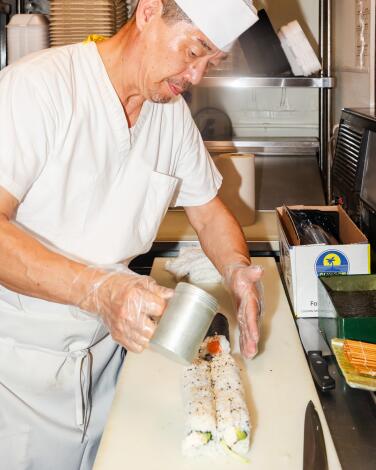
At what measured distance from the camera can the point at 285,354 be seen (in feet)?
4.31

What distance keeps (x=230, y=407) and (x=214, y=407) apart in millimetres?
33

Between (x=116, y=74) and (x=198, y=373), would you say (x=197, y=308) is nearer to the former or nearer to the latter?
(x=198, y=373)

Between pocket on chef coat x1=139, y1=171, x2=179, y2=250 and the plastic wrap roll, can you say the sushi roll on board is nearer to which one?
pocket on chef coat x1=139, y1=171, x2=179, y2=250

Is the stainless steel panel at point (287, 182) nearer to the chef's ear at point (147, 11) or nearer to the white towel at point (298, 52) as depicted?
the white towel at point (298, 52)

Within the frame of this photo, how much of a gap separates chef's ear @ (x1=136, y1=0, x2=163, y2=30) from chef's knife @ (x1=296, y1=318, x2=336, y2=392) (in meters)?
0.75

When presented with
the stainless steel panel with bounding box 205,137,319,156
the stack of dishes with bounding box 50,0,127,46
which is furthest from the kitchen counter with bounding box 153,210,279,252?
the stack of dishes with bounding box 50,0,127,46

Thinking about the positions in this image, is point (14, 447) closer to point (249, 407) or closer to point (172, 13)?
point (249, 407)

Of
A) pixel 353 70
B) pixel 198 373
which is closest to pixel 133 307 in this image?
pixel 198 373

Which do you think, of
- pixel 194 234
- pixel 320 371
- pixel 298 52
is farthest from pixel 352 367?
pixel 298 52

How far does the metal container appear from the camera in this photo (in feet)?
3.16

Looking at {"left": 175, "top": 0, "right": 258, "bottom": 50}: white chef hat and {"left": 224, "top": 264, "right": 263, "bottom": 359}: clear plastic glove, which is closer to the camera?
{"left": 175, "top": 0, "right": 258, "bottom": 50}: white chef hat

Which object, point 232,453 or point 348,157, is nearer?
point 232,453

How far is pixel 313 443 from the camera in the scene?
97 centimetres

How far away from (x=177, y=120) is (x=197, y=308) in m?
0.70
